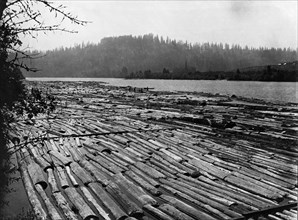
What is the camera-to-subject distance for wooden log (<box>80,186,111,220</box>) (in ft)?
16.9

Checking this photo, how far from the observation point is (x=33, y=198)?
5.84 meters

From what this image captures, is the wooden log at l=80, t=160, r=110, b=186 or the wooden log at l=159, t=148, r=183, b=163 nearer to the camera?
the wooden log at l=80, t=160, r=110, b=186

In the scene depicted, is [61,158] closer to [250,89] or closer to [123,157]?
[123,157]

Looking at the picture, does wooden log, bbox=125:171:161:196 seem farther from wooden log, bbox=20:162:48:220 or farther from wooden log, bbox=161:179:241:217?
wooden log, bbox=20:162:48:220

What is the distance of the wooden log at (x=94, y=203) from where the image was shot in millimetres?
5164

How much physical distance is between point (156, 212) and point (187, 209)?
0.57m

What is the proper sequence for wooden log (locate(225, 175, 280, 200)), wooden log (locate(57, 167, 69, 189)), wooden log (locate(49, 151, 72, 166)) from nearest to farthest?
wooden log (locate(225, 175, 280, 200))
wooden log (locate(57, 167, 69, 189))
wooden log (locate(49, 151, 72, 166))

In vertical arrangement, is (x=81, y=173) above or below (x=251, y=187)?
above

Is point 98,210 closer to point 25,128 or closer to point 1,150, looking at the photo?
point 1,150

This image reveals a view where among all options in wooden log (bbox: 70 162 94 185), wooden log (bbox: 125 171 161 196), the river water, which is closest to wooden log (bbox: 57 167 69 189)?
wooden log (bbox: 70 162 94 185)

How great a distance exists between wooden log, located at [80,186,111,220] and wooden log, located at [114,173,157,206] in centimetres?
77

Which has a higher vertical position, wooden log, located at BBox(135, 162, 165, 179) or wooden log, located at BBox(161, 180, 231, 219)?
wooden log, located at BBox(135, 162, 165, 179)

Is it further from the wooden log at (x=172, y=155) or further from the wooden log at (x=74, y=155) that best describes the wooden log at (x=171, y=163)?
the wooden log at (x=74, y=155)

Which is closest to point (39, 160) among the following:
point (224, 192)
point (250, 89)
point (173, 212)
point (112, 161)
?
point (112, 161)
